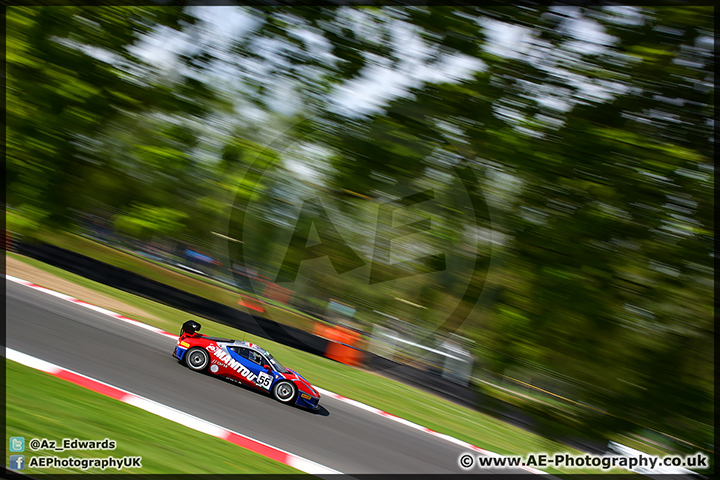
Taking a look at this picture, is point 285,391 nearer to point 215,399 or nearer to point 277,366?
point 277,366

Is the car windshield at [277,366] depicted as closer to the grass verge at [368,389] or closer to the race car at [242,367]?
the race car at [242,367]

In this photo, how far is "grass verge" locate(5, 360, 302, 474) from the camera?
394 cm

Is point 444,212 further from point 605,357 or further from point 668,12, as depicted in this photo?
point 668,12

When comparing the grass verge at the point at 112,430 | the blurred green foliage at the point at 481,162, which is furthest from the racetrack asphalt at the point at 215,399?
the blurred green foliage at the point at 481,162

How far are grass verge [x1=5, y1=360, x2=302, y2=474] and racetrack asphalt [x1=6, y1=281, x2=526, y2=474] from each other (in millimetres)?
369

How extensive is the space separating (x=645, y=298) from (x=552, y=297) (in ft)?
0.85

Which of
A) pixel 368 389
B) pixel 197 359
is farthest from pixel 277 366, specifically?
pixel 368 389

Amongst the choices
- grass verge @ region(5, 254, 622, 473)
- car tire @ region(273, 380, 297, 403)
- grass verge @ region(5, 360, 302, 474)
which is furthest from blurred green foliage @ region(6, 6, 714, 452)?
grass verge @ region(5, 254, 622, 473)

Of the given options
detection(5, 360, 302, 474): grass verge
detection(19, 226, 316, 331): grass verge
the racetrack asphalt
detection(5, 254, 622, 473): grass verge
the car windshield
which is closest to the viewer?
detection(19, 226, 316, 331): grass verge

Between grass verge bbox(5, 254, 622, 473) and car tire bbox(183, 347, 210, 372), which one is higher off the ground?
car tire bbox(183, 347, 210, 372)

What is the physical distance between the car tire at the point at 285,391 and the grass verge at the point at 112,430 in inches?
102

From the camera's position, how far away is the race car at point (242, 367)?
8.09 meters

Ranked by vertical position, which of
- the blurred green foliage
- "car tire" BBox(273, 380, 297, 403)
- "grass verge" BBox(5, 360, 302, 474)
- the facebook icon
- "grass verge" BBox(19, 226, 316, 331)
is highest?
the blurred green foliage

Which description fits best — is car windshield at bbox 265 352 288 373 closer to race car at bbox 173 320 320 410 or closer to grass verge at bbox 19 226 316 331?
race car at bbox 173 320 320 410
